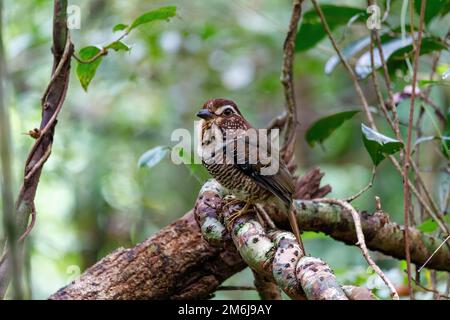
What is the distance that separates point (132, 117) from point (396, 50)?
2901 mm

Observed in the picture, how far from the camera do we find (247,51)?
21.0 ft

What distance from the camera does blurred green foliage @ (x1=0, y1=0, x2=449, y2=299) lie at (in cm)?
495

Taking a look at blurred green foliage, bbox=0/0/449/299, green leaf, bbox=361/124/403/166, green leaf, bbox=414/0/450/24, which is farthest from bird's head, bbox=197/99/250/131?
blurred green foliage, bbox=0/0/449/299

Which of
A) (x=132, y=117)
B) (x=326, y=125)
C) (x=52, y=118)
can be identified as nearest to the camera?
(x=52, y=118)

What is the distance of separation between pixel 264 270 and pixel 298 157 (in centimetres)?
453

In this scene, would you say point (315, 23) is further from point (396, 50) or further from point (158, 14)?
point (158, 14)

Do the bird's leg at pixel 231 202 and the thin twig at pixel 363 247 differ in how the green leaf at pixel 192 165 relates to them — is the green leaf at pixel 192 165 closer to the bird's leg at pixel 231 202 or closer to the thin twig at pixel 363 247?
the bird's leg at pixel 231 202

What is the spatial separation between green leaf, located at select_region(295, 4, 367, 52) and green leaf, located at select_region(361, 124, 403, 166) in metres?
1.17

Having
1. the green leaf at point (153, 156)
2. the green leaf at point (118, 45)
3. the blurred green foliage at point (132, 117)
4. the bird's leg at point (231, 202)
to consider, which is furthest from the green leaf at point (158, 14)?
the blurred green foliage at point (132, 117)

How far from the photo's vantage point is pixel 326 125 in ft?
10.5

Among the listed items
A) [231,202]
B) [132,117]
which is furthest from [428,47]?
[132,117]

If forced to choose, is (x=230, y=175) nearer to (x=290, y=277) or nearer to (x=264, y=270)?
(x=264, y=270)

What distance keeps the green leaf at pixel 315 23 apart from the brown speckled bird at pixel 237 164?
686 mm

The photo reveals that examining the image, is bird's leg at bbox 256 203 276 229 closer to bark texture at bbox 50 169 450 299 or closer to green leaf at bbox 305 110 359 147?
bark texture at bbox 50 169 450 299
